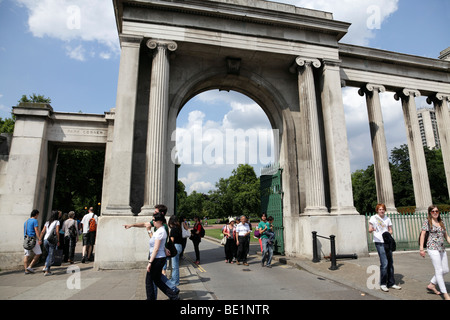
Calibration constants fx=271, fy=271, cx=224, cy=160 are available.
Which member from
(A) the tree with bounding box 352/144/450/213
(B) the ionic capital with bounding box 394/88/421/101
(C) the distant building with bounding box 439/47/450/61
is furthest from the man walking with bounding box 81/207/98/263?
(A) the tree with bounding box 352/144/450/213

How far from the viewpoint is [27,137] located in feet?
36.7

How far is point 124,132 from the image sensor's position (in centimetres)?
1009

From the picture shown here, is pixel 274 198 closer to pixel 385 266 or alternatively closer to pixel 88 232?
pixel 385 266

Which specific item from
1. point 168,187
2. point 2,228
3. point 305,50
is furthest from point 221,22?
point 2,228

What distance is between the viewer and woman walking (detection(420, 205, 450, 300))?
213 inches

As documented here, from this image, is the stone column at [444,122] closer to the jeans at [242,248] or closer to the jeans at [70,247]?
the jeans at [242,248]

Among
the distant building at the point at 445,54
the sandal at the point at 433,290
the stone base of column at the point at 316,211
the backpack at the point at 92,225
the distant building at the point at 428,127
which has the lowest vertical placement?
the sandal at the point at 433,290

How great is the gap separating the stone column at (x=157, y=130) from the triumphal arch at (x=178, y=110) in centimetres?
4

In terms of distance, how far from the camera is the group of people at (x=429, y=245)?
5452mm

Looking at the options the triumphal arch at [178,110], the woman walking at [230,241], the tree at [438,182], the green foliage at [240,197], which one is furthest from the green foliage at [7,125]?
the tree at [438,182]

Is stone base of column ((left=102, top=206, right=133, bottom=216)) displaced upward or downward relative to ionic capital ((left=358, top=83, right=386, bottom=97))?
downward

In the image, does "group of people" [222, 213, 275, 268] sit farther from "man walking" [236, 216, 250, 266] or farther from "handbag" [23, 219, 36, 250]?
"handbag" [23, 219, 36, 250]

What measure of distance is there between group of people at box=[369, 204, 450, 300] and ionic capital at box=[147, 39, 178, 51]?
30.8ft

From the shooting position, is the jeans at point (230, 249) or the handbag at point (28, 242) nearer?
the handbag at point (28, 242)
